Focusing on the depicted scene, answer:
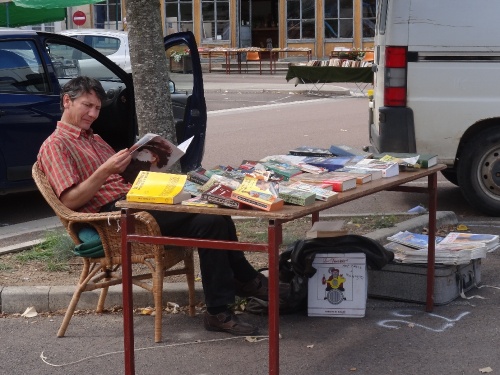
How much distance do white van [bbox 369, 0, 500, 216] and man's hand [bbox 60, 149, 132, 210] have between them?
338 cm

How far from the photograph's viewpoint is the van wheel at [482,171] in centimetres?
807

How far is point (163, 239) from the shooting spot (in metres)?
4.35

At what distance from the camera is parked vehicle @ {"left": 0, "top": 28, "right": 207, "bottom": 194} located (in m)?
8.54

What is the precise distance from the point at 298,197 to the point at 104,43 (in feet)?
50.6

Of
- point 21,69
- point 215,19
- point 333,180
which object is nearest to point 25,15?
point 21,69

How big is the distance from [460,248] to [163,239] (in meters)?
2.21

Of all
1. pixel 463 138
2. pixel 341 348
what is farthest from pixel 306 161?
pixel 463 138

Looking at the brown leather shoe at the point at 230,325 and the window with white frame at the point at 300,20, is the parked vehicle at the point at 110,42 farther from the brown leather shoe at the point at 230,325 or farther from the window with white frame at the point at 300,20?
the window with white frame at the point at 300,20

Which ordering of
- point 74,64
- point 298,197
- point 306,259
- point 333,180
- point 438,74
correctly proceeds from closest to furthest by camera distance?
point 298,197 < point 333,180 < point 306,259 < point 438,74 < point 74,64

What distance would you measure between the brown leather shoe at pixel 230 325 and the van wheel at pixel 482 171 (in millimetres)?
3533

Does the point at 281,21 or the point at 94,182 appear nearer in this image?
the point at 94,182

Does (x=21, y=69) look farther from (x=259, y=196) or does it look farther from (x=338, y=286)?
(x=259, y=196)

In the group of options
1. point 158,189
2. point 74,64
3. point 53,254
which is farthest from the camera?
point 74,64

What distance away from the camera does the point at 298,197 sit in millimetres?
4254
